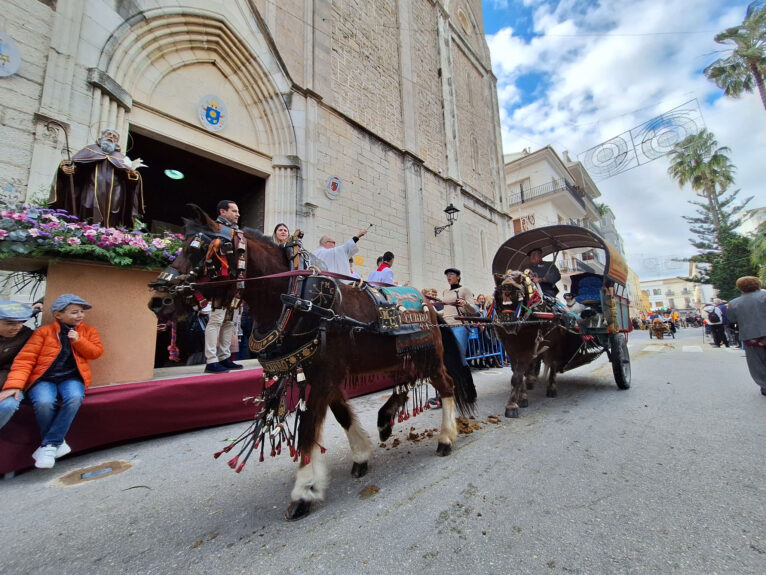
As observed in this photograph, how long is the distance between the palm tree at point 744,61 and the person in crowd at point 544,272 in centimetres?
2168

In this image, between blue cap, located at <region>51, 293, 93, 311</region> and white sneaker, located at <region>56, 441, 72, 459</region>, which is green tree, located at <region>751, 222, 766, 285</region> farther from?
white sneaker, located at <region>56, 441, 72, 459</region>

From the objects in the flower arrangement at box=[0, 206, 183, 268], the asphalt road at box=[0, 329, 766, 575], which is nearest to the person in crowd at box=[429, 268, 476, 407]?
the asphalt road at box=[0, 329, 766, 575]

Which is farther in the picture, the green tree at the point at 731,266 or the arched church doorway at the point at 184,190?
the green tree at the point at 731,266

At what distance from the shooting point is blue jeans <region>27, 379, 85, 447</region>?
2549mm

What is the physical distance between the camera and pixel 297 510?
5.98 feet

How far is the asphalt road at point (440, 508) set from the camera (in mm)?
1406

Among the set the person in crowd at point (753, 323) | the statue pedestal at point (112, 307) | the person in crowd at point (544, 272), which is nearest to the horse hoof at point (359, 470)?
the statue pedestal at point (112, 307)

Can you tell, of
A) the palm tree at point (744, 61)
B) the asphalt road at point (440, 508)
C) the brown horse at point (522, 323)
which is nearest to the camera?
the asphalt road at point (440, 508)

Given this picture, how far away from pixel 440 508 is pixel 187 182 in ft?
33.1

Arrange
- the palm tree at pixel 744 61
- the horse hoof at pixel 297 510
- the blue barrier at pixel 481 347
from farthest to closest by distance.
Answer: the palm tree at pixel 744 61
the blue barrier at pixel 481 347
the horse hoof at pixel 297 510

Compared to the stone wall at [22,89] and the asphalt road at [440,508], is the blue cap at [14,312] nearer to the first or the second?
the asphalt road at [440,508]

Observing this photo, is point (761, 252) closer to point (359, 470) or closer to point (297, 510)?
point (359, 470)

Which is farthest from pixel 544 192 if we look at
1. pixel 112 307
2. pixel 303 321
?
pixel 112 307

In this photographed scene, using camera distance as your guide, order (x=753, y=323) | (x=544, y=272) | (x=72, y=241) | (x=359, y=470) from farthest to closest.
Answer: (x=544, y=272) → (x=753, y=323) → (x=72, y=241) → (x=359, y=470)
